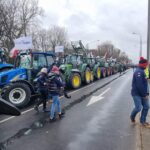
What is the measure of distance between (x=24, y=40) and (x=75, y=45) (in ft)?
32.5

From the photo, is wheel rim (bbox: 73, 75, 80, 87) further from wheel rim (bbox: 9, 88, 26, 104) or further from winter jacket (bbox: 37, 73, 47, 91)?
winter jacket (bbox: 37, 73, 47, 91)

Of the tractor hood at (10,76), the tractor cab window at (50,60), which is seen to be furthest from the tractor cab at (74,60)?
the tractor hood at (10,76)

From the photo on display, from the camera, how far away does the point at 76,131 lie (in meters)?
7.75

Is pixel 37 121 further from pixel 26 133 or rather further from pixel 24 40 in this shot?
pixel 24 40

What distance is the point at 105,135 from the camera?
7.33 m

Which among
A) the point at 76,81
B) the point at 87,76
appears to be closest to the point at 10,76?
the point at 76,81

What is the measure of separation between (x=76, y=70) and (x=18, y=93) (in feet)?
25.3

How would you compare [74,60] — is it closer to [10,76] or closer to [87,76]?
[87,76]

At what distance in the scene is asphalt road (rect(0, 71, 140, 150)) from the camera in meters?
6.64

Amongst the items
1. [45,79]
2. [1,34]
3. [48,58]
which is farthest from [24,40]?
[1,34]

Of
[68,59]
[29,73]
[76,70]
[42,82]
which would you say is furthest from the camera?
[68,59]

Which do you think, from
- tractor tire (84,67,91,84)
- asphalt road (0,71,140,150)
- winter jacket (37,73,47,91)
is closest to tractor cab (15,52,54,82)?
winter jacket (37,73,47,91)

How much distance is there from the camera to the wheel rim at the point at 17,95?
1190 cm

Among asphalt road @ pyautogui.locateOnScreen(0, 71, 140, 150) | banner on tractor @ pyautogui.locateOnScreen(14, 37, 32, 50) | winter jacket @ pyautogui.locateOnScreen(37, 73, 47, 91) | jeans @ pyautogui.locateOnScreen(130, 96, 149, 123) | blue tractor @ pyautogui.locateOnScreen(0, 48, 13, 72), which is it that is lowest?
asphalt road @ pyautogui.locateOnScreen(0, 71, 140, 150)
